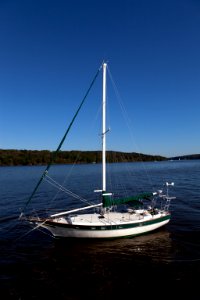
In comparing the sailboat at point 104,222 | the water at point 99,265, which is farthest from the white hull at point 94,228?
the water at point 99,265

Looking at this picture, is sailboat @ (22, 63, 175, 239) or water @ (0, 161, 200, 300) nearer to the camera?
water @ (0, 161, 200, 300)

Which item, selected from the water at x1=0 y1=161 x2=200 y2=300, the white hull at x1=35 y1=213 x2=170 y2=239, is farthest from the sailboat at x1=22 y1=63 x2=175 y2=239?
the water at x1=0 y1=161 x2=200 y2=300

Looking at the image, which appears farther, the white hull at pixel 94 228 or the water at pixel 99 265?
the white hull at pixel 94 228

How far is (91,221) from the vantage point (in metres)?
22.6

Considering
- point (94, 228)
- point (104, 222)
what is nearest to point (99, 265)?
point (94, 228)

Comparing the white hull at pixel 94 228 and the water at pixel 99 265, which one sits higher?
the white hull at pixel 94 228

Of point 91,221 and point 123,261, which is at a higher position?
point 91,221

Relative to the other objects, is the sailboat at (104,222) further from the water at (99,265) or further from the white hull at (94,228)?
the water at (99,265)

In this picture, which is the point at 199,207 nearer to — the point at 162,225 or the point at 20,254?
the point at 162,225

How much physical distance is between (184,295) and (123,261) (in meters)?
5.57

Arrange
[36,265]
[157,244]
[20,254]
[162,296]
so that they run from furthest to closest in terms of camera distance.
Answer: [157,244] → [20,254] → [36,265] → [162,296]

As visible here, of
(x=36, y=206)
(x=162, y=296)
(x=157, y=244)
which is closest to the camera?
(x=162, y=296)

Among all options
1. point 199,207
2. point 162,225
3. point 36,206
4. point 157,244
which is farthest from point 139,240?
point 36,206

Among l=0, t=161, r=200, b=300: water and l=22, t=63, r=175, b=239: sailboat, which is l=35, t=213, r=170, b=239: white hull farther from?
l=0, t=161, r=200, b=300: water
